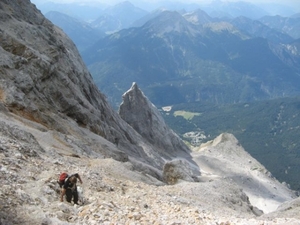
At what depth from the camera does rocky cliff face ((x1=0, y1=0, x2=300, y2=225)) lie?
17891mm

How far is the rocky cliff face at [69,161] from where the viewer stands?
17891 mm

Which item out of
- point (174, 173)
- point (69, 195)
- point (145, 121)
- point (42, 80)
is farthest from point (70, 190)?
point (145, 121)

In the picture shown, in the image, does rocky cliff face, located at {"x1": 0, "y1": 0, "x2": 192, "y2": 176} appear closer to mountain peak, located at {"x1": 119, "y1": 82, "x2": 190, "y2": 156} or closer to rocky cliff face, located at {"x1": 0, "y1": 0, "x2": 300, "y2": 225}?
rocky cliff face, located at {"x1": 0, "y1": 0, "x2": 300, "y2": 225}

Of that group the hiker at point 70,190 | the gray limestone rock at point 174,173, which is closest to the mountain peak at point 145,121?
the gray limestone rock at point 174,173

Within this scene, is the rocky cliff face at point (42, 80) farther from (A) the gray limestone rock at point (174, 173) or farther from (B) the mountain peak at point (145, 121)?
(B) the mountain peak at point (145, 121)

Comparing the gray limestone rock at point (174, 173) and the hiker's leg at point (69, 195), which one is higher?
the hiker's leg at point (69, 195)

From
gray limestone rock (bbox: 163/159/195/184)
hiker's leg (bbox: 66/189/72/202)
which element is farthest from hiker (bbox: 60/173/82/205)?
gray limestone rock (bbox: 163/159/195/184)

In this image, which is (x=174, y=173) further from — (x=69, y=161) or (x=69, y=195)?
(x=69, y=195)

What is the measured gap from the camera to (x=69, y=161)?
2936 centimetres

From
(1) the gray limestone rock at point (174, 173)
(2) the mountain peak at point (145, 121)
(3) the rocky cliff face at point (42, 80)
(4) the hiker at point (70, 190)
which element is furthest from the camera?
(2) the mountain peak at point (145, 121)

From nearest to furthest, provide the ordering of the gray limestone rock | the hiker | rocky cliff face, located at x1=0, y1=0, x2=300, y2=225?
rocky cliff face, located at x1=0, y1=0, x2=300, y2=225, the hiker, the gray limestone rock

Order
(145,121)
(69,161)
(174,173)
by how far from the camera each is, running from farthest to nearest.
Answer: (145,121) → (174,173) → (69,161)

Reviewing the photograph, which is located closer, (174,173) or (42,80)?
(174,173)

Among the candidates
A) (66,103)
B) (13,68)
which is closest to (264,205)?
(66,103)
